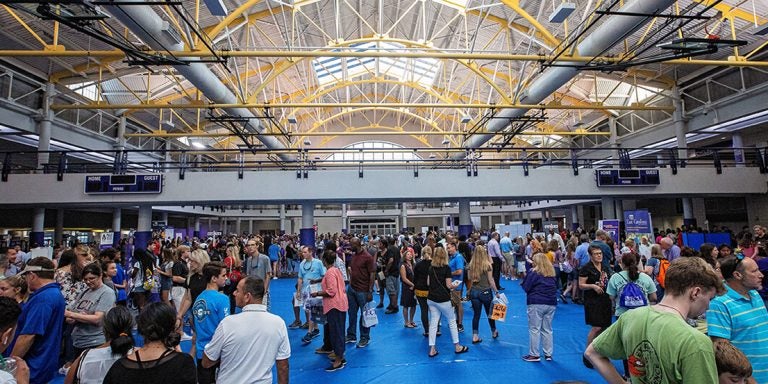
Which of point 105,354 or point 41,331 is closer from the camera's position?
point 105,354

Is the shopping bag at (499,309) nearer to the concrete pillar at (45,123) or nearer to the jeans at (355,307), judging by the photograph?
the jeans at (355,307)

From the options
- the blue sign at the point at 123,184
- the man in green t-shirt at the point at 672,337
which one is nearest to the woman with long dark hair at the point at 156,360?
the man in green t-shirt at the point at 672,337

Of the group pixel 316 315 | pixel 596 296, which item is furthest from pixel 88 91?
pixel 596 296

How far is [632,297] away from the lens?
13.0 feet

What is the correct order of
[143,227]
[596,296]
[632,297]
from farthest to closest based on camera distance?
[143,227] < [596,296] < [632,297]

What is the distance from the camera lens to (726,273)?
2723 mm

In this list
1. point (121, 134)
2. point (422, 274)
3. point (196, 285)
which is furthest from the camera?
point (121, 134)

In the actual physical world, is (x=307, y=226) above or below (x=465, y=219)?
below

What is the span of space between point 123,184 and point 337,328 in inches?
368

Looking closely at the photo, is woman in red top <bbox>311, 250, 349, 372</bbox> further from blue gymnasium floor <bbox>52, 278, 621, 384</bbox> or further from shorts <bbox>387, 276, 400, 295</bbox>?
shorts <bbox>387, 276, 400, 295</bbox>

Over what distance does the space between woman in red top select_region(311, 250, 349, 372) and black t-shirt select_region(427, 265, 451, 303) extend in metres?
1.26

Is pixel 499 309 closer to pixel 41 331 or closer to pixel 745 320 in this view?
pixel 745 320

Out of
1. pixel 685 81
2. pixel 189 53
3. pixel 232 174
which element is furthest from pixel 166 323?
pixel 685 81

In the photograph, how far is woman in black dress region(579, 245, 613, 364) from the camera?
436cm
